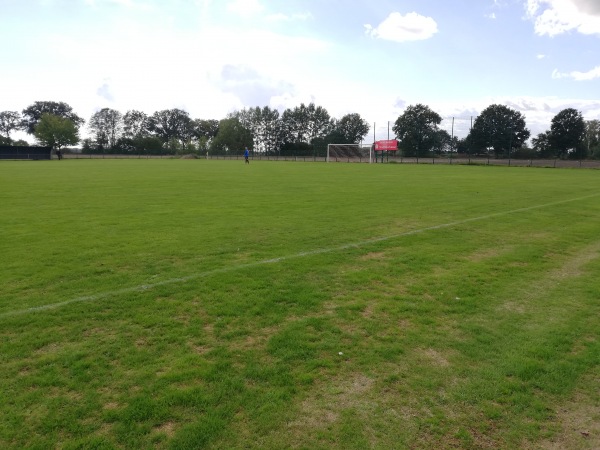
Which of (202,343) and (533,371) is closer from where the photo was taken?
(533,371)

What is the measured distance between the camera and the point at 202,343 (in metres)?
4.11

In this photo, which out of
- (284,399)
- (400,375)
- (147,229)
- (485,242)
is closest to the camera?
(284,399)

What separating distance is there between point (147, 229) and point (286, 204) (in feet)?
17.1

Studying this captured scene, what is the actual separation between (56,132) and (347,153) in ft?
188

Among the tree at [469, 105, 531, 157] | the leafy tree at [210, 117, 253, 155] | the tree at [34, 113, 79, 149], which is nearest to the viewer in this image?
the tree at [469, 105, 531, 157]

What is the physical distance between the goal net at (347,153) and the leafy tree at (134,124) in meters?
74.9

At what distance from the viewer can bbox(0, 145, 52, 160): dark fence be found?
67750 millimetres

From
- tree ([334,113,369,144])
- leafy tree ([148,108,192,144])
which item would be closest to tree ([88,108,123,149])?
leafy tree ([148,108,192,144])

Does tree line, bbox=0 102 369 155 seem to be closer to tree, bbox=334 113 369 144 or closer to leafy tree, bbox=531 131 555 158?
tree, bbox=334 113 369 144

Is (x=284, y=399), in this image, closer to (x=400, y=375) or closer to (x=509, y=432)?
(x=400, y=375)

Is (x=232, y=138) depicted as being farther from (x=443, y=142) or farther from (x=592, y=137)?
(x=592, y=137)

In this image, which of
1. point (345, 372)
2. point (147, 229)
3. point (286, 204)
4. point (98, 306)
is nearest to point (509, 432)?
point (345, 372)

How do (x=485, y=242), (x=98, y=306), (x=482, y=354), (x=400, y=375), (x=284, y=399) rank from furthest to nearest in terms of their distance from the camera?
1. (x=485, y=242)
2. (x=98, y=306)
3. (x=482, y=354)
4. (x=400, y=375)
5. (x=284, y=399)

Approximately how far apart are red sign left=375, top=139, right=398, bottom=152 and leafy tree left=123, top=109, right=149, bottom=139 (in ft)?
273
